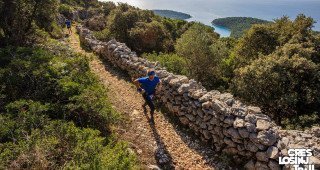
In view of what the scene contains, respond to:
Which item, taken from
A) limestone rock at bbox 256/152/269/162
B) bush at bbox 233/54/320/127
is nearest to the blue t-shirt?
limestone rock at bbox 256/152/269/162

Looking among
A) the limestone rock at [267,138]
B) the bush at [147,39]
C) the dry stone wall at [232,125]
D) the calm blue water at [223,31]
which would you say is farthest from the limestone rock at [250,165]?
the calm blue water at [223,31]

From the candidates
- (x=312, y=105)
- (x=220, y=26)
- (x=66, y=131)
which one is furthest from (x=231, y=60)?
(x=220, y=26)

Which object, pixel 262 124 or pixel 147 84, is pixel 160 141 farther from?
pixel 262 124

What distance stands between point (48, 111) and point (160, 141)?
14.6 ft

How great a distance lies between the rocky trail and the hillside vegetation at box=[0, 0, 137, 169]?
1080 millimetres

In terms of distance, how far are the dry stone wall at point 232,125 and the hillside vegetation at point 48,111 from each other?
314 cm

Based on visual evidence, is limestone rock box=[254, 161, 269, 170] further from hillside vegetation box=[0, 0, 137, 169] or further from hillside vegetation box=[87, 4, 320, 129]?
hillside vegetation box=[87, 4, 320, 129]

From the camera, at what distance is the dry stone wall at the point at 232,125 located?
8.64 metres

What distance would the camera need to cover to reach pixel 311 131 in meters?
10.7

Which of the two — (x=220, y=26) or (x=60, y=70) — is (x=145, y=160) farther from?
(x=220, y=26)

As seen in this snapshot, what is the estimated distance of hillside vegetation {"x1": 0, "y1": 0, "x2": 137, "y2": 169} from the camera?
7055 mm

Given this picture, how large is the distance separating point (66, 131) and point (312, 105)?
12592mm

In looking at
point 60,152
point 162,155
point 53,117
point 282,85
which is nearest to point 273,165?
point 162,155

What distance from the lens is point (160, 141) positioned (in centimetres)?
1091
